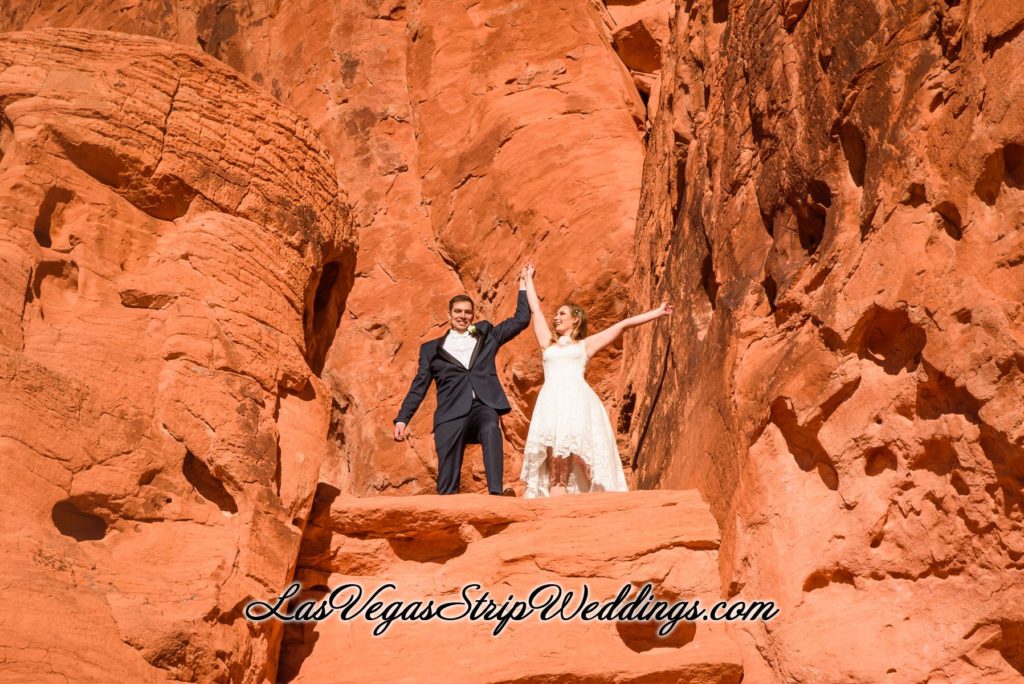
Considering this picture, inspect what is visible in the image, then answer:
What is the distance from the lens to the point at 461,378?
32.0 ft

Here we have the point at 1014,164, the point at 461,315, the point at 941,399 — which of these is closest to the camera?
the point at 1014,164

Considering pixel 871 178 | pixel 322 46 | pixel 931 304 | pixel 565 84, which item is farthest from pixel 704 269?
pixel 322 46

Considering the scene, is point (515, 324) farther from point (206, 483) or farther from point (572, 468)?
point (206, 483)

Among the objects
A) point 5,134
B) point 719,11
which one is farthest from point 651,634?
point 719,11

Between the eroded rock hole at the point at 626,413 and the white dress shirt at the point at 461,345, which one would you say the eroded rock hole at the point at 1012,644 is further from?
the eroded rock hole at the point at 626,413

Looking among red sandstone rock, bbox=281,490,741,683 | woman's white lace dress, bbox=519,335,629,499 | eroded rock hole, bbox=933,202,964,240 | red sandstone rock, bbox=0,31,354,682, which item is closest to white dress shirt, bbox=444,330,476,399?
woman's white lace dress, bbox=519,335,629,499

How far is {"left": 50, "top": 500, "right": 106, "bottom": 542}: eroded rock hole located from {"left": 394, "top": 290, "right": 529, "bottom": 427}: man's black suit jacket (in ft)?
A: 9.46

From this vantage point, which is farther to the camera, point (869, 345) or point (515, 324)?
point (515, 324)

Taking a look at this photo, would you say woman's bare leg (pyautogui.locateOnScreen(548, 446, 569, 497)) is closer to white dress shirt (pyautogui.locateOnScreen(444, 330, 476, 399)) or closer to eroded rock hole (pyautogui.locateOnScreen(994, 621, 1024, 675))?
white dress shirt (pyautogui.locateOnScreen(444, 330, 476, 399))

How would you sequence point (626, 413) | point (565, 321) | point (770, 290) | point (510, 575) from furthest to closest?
point (626, 413), point (565, 321), point (770, 290), point (510, 575)

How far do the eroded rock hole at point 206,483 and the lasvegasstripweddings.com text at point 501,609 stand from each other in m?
0.58

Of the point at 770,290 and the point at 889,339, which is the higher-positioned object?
the point at 770,290

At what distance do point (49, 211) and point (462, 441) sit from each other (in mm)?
3169

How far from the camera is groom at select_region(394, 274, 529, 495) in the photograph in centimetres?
953
